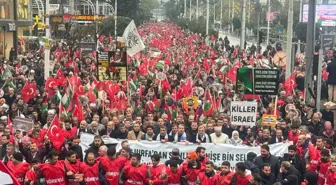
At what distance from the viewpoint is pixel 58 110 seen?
1695 centimetres

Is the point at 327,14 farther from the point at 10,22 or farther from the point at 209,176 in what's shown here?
the point at 209,176

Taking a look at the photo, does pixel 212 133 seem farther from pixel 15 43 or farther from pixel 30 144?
pixel 15 43

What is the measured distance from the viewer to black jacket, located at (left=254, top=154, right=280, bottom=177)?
447 inches

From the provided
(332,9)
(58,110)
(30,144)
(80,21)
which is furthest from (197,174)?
(80,21)

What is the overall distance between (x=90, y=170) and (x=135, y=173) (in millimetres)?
676

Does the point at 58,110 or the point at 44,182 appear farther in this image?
the point at 58,110

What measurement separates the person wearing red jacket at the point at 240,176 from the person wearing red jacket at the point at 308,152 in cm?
170

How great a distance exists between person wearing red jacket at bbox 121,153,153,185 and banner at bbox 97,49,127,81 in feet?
32.3

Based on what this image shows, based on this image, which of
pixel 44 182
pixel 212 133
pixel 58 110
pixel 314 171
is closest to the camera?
pixel 44 182

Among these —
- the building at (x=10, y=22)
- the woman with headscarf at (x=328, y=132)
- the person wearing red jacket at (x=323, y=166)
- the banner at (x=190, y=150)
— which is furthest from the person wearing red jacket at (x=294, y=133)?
the building at (x=10, y=22)

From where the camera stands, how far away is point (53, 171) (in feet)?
34.8

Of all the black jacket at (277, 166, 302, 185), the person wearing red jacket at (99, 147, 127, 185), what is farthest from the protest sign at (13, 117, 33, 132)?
the black jacket at (277, 166, 302, 185)

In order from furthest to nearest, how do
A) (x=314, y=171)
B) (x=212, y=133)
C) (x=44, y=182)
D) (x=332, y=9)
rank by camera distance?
1. (x=332, y=9)
2. (x=212, y=133)
3. (x=314, y=171)
4. (x=44, y=182)

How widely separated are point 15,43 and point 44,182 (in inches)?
1305
